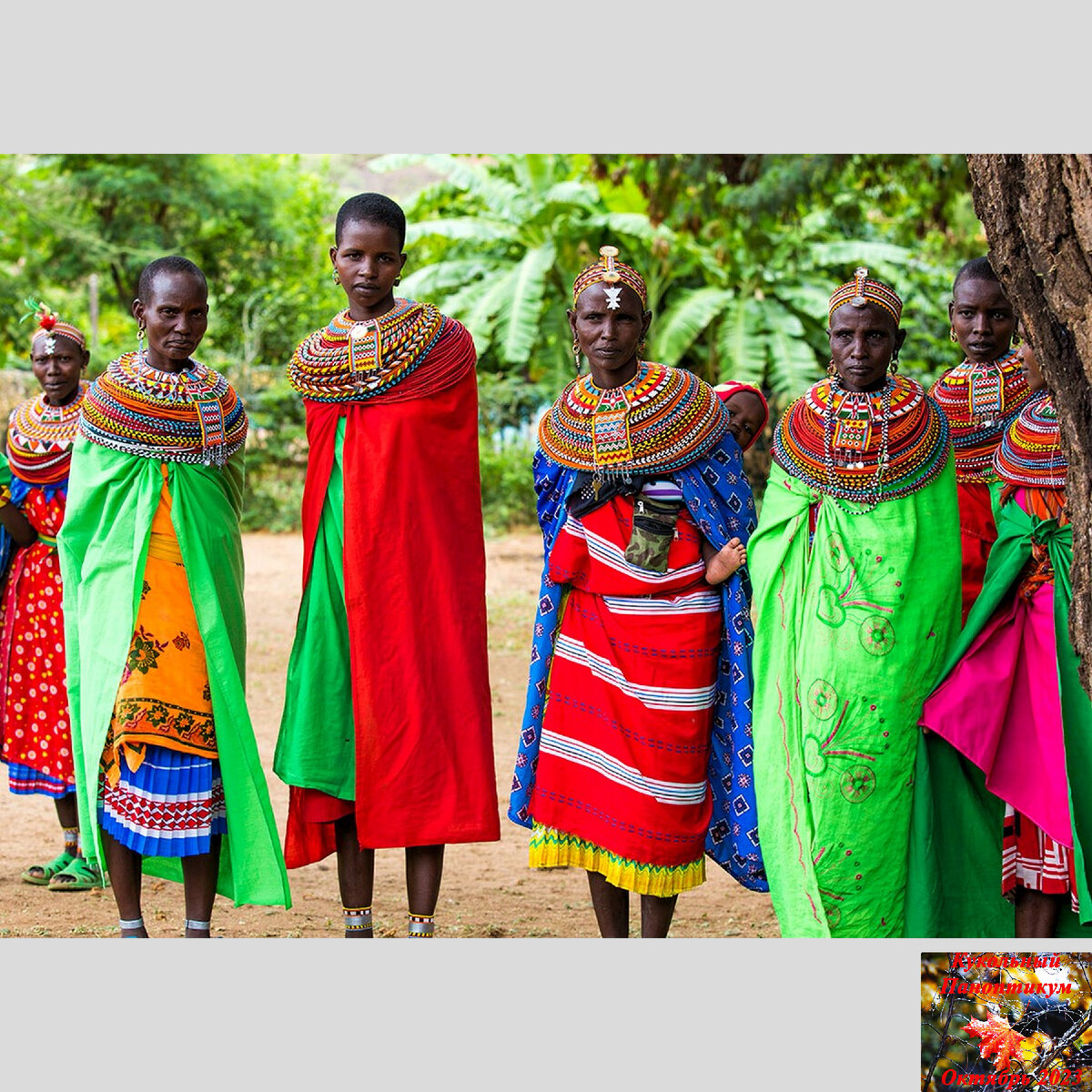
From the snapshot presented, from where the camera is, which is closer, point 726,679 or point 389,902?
point 726,679

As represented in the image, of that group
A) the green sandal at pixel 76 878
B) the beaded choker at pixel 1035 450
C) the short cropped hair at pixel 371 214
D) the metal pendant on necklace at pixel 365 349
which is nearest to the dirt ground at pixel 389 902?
the green sandal at pixel 76 878

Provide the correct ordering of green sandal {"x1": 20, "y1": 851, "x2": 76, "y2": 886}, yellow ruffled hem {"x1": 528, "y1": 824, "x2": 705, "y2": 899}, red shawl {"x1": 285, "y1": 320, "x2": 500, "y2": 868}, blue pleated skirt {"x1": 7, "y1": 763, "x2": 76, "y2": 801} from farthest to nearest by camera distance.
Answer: green sandal {"x1": 20, "y1": 851, "x2": 76, "y2": 886} < blue pleated skirt {"x1": 7, "y1": 763, "x2": 76, "y2": 801} < red shawl {"x1": 285, "y1": 320, "x2": 500, "y2": 868} < yellow ruffled hem {"x1": 528, "y1": 824, "x2": 705, "y2": 899}

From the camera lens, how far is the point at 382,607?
4656 mm

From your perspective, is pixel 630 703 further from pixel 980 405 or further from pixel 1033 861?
pixel 980 405

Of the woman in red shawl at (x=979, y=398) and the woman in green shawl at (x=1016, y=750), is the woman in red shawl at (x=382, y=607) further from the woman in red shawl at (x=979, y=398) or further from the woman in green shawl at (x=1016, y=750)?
the woman in red shawl at (x=979, y=398)

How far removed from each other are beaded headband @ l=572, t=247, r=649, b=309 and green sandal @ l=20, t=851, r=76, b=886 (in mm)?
3661

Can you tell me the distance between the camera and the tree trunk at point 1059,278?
3527 mm

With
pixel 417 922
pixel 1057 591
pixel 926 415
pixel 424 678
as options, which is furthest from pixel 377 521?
pixel 1057 591

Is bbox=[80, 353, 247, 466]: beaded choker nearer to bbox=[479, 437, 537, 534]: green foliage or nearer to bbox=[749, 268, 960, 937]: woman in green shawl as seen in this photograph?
bbox=[749, 268, 960, 937]: woman in green shawl

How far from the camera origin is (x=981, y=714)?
442cm

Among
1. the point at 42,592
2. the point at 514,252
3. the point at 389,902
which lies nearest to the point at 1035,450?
the point at 389,902

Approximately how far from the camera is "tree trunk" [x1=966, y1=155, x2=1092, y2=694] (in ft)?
11.6

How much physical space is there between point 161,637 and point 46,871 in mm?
2447

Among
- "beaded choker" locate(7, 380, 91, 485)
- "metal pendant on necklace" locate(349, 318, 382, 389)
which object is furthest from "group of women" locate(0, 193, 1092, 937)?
"beaded choker" locate(7, 380, 91, 485)
